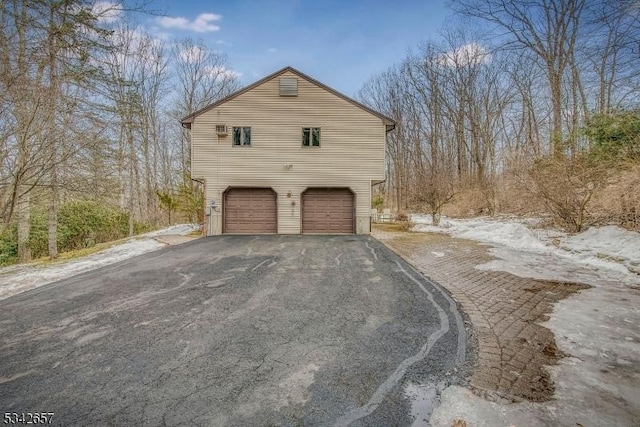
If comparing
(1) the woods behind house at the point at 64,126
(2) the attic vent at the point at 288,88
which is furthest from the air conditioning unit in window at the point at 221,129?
(1) the woods behind house at the point at 64,126

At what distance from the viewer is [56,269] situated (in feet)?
24.2

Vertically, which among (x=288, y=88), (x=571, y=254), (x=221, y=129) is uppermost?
(x=288, y=88)

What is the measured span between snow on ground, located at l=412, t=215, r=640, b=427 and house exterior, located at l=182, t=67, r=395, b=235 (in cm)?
769

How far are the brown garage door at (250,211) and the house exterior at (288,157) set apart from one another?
44 mm

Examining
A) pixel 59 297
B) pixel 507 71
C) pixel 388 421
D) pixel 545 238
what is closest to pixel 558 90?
pixel 507 71

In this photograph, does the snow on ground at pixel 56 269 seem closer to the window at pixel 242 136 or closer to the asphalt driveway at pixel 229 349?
the asphalt driveway at pixel 229 349

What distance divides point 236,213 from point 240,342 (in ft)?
35.7

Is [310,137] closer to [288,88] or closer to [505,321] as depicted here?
[288,88]

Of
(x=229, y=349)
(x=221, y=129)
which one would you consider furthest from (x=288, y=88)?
(x=229, y=349)

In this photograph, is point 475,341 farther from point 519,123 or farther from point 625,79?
point 519,123

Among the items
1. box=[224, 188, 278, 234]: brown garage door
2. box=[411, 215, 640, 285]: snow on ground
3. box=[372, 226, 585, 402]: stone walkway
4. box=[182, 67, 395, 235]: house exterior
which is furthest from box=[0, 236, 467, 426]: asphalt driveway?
box=[182, 67, 395, 235]: house exterior

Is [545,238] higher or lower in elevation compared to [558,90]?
lower

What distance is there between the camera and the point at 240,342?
3.32 metres

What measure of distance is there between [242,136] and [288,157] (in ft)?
7.58
